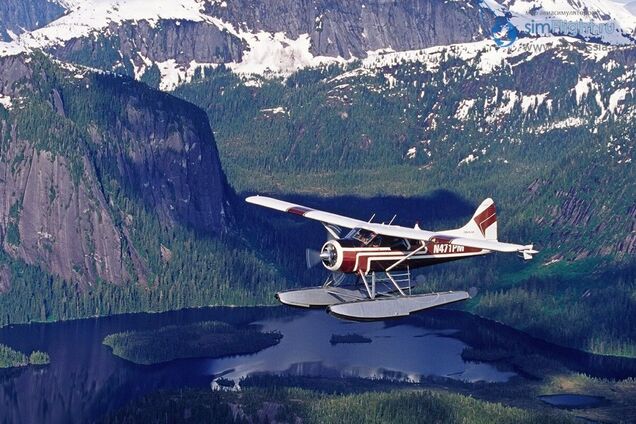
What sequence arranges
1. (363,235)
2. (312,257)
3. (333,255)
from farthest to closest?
1. (312,257)
2. (363,235)
3. (333,255)

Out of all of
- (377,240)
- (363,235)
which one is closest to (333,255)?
(363,235)

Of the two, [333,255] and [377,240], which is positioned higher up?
[377,240]

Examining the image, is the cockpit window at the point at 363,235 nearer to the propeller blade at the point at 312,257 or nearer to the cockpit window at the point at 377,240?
the cockpit window at the point at 377,240

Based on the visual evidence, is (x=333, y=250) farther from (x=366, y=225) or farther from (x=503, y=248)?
(x=503, y=248)

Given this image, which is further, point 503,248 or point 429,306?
point 429,306

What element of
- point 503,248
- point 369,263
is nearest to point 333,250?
point 369,263

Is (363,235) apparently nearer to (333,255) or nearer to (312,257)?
(333,255)

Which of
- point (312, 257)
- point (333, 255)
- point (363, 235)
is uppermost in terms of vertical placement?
point (363, 235)

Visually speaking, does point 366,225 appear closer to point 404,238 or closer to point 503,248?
point 404,238

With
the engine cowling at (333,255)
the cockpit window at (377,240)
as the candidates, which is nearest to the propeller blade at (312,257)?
the engine cowling at (333,255)
